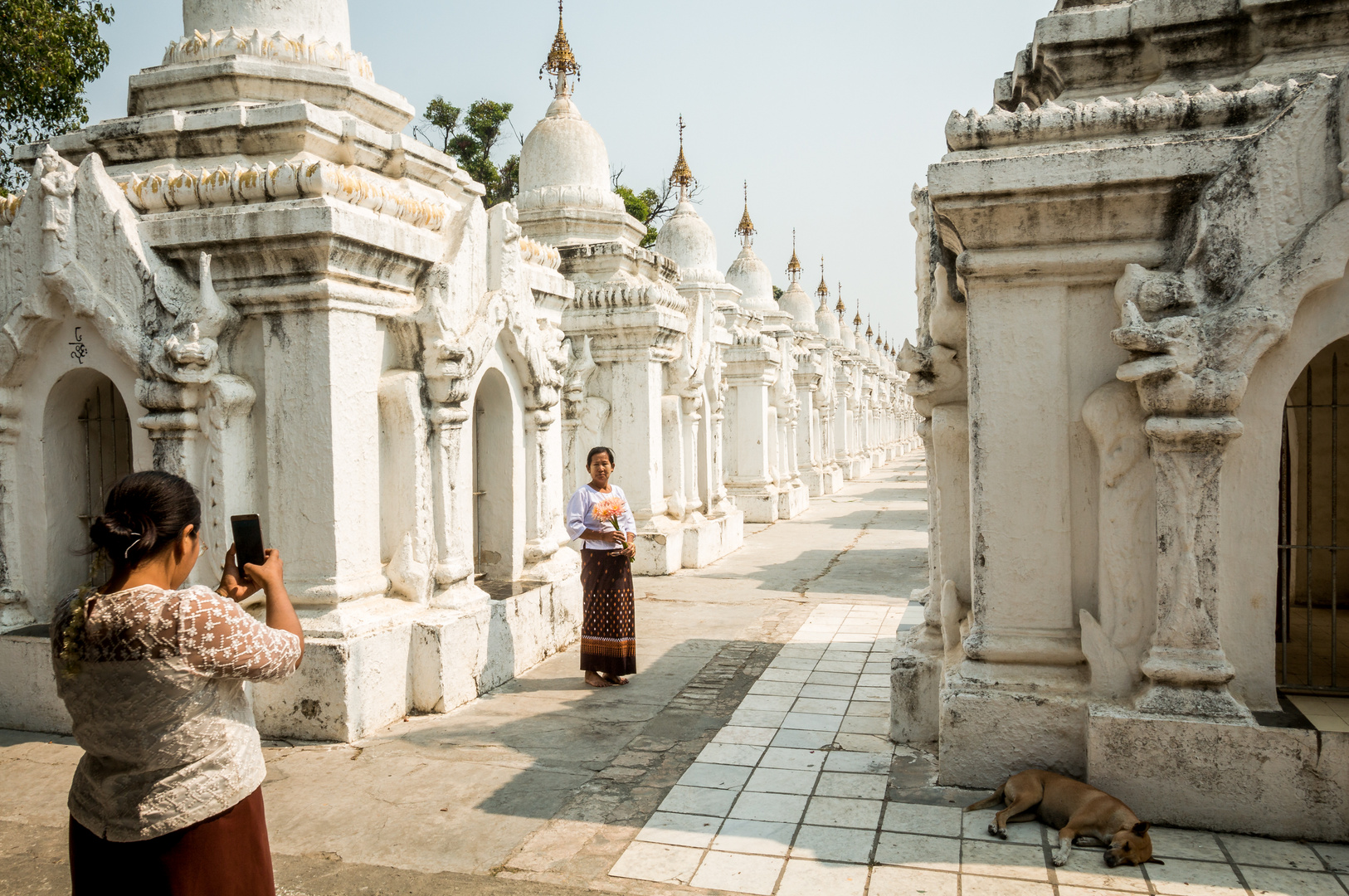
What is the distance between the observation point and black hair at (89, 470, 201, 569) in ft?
7.90

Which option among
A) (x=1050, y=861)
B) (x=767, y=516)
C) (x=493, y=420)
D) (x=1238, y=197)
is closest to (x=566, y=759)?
(x=1050, y=861)

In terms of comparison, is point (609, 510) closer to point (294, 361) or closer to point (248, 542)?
point (294, 361)

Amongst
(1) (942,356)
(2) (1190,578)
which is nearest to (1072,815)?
(2) (1190,578)

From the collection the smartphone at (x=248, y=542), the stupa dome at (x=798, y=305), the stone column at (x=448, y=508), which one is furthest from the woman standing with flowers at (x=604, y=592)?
the stupa dome at (x=798, y=305)

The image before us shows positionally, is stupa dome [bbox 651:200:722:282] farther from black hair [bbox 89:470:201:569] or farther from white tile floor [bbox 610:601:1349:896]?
black hair [bbox 89:470:201:569]

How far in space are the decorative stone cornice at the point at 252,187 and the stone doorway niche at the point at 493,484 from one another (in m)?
1.86

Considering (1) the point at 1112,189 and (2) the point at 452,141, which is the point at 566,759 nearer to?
(1) the point at 1112,189

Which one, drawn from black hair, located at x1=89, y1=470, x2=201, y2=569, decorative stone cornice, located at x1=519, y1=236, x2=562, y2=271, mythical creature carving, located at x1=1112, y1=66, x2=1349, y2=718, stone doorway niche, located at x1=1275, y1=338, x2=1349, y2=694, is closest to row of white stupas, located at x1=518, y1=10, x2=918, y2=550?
decorative stone cornice, located at x1=519, y1=236, x2=562, y2=271

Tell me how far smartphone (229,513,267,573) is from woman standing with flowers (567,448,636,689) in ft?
12.3

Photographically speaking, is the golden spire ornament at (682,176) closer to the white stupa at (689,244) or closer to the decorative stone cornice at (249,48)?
the white stupa at (689,244)

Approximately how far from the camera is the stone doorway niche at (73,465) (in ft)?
Result: 19.6

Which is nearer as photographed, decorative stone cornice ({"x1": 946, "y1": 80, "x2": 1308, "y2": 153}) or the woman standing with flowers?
decorative stone cornice ({"x1": 946, "y1": 80, "x2": 1308, "y2": 153})

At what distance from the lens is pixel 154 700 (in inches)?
94.3

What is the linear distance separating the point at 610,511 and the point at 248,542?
3881 millimetres
